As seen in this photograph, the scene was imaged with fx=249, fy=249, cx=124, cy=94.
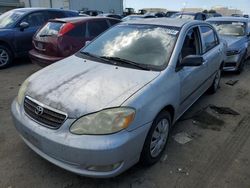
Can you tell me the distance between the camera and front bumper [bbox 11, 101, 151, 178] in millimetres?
2205

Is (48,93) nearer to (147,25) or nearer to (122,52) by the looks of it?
(122,52)

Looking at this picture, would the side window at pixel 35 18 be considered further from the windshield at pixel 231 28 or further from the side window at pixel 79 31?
the windshield at pixel 231 28

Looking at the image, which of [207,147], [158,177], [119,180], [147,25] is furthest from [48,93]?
[207,147]

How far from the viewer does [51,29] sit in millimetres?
6309

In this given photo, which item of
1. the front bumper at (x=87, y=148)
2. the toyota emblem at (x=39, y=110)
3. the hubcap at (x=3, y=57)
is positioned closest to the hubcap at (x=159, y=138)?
the front bumper at (x=87, y=148)

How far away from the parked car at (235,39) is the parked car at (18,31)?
18.4ft

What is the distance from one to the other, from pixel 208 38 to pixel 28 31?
5293 mm

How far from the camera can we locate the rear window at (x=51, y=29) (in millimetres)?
6146

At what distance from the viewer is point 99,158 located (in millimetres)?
2211

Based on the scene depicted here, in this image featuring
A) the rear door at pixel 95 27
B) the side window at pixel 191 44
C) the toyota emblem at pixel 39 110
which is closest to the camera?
the toyota emblem at pixel 39 110

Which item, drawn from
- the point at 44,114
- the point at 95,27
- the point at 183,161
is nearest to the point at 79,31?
the point at 95,27

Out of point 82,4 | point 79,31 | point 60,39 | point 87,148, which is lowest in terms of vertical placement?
point 82,4

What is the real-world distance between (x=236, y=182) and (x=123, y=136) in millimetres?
1448

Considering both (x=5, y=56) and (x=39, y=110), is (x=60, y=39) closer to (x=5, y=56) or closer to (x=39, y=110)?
(x=5, y=56)
